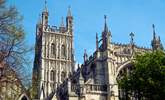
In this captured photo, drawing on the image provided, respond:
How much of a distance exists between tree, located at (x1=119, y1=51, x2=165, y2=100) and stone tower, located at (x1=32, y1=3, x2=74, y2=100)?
104 feet

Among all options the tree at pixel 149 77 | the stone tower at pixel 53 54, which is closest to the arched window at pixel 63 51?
the stone tower at pixel 53 54

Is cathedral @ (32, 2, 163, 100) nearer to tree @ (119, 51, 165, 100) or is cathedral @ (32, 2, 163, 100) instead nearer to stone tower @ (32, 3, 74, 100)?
stone tower @ (32, 3, 74, 100)

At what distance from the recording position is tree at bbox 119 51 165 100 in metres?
29.4

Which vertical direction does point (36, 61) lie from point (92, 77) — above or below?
above

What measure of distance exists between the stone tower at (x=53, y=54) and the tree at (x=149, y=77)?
3165 centimetres

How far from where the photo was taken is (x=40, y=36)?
68.1 m

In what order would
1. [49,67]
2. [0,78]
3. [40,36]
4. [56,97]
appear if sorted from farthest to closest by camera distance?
1. [40,36]
2. [49,67]
3. [56,97]
4. [0,78]

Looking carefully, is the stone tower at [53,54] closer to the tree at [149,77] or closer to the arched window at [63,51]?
the arched window at [63,51]

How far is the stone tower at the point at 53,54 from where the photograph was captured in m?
62.8

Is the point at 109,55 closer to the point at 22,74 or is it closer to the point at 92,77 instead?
the point at 92,77

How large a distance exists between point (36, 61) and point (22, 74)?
50516 millimetres

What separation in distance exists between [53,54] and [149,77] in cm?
3706

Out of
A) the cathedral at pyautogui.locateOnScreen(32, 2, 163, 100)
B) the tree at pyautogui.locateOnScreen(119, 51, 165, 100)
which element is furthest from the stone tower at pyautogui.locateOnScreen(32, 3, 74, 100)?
the tree at pyautogui.locateOnScreen(119, 51, 165, 100)

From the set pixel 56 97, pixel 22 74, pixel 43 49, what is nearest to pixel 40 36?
pixel 43 49
